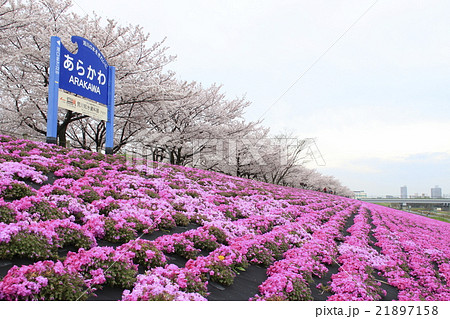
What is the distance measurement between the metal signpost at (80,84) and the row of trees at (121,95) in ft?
6.99

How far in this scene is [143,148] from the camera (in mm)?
22609

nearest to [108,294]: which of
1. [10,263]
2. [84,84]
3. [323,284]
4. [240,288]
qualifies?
[10,263]

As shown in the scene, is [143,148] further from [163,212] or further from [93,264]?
[93,264]

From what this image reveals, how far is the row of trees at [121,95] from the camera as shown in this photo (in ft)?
40.4

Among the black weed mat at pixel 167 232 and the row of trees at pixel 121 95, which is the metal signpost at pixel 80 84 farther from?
the black weed mat at pixel 167 232

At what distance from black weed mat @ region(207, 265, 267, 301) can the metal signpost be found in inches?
344

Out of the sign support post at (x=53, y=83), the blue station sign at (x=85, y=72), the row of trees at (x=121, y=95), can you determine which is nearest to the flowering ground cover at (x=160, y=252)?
the sign support post at (x=53, y=83)

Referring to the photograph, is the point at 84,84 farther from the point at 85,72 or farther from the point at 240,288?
the point at 240,288

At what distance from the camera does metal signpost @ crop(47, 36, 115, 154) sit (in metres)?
9.15

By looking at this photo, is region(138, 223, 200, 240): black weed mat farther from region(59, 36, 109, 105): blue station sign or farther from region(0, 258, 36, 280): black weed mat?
region(59, 36, 109, 105): blue station sign

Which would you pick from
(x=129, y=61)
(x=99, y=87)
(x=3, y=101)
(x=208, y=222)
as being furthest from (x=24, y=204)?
(x=3, y=101)

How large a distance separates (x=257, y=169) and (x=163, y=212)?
3220cm

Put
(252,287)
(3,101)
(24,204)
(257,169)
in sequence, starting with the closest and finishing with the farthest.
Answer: (252,287) < (24,204) < (3,101) < (257,169)

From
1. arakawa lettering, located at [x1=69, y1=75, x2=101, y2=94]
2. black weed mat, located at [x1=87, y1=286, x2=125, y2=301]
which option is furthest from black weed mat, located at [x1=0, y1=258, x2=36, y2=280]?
arakawa lettering, located at [x1=69, y1=75, x2=101, y2=94]
